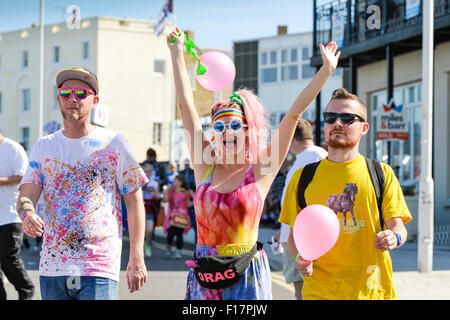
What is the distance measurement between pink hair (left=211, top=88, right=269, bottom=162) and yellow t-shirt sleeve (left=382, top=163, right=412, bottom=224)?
74cm

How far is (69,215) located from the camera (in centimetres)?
455

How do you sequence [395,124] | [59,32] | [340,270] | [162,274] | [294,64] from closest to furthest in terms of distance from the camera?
[340,270], [162,274], [395,124], [294,64], [59,32]

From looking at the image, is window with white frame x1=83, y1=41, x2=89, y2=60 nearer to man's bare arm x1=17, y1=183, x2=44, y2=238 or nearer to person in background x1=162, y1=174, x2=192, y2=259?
person in background x1=162, y1=174, x2=192, y2=259

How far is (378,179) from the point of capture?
4547 millimetres

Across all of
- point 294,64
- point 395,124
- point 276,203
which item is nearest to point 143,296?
point 395,124

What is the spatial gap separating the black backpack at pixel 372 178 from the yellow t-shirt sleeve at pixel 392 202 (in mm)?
24

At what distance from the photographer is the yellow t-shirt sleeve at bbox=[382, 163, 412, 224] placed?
14.5ft

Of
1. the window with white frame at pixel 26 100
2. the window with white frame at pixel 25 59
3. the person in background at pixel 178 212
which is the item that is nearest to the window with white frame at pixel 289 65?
the window with white frame at pixel 26 100

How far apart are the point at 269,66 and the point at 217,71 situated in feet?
142

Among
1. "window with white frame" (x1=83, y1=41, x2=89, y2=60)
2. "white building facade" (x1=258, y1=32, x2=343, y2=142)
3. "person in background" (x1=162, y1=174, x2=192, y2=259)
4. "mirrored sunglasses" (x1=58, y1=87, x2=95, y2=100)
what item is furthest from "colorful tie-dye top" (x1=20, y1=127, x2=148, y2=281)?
"window with white frame" (x1=83, y1=41, x2=89, y2=60)

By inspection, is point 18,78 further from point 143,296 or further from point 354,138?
point 354,138
